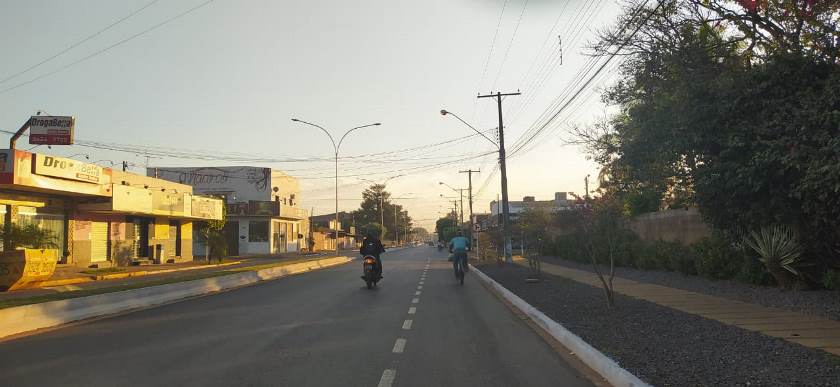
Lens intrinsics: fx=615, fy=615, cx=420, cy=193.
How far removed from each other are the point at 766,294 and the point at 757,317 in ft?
9.61

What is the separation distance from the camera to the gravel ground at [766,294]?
1081 centimetres

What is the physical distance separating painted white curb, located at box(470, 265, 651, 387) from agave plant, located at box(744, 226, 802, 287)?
16.7 feet

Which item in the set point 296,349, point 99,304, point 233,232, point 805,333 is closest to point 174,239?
point 233,232

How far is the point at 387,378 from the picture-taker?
22.5 feet

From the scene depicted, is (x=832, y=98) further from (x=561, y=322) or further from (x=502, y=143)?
(x=502, y=143)

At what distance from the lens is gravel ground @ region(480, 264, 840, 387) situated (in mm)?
6250

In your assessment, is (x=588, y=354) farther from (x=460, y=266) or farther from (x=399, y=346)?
(x=460, y=266)

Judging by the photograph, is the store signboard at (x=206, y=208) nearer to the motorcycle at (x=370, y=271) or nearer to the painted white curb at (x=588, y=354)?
the motorcycle at (x=370, y=271)

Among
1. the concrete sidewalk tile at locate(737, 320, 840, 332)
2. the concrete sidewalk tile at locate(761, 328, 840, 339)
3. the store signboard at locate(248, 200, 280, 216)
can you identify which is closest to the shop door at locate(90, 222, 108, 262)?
the store signboard at locate(248, 200, 280, 216)

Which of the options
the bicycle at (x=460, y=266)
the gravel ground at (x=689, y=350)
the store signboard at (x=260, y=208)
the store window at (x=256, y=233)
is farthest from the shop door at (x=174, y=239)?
the gravel ground at (x=689, y=350)

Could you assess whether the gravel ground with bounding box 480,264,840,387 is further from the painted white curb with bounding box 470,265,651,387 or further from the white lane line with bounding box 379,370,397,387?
the white lane line with bounding box 379,370,397,387

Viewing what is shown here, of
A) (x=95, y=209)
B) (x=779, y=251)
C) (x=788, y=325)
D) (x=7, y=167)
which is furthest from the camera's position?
(x=95, y=209)

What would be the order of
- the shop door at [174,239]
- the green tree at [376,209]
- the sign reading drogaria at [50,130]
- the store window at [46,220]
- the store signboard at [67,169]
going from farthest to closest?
1. the green tree at [376,209]
2. the shop door at [174,239]
3. the sign reading drogaria at [50,130]
4. the store window at [46,220]
5. the store signboard at [67,169]

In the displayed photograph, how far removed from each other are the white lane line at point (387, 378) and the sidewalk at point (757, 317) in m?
5.25
